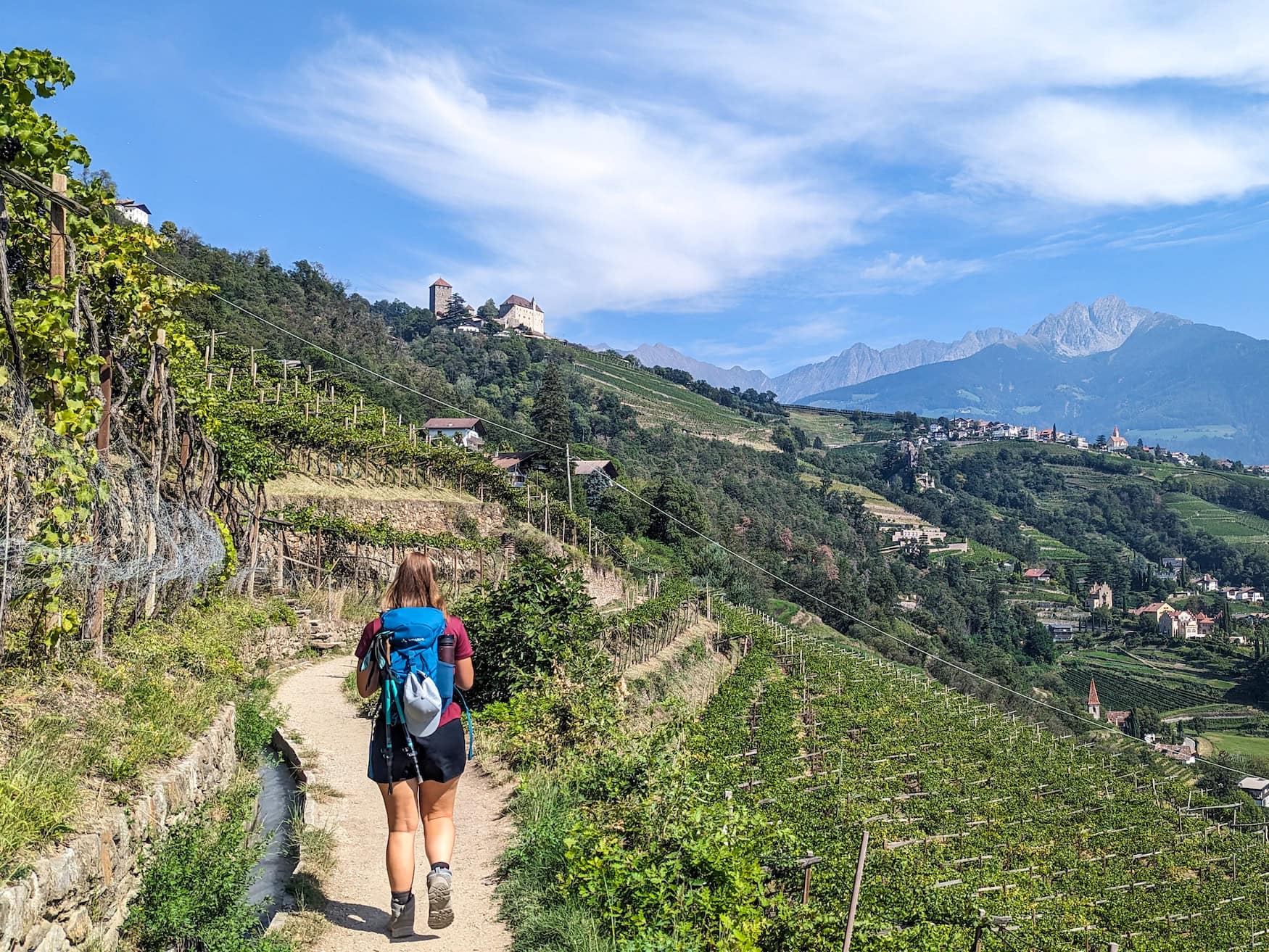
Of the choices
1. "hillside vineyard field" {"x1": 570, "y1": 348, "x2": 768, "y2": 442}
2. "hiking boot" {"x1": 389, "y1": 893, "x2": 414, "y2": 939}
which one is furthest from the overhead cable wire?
"hiking boot" {"x1": 389, "y1": 893, "x2": 414, "y2": 939}

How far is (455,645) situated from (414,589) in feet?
1.11

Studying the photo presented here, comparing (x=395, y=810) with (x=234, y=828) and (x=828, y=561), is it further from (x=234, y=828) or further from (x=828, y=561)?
(x=828, y=561)

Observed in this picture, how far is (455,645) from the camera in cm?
428

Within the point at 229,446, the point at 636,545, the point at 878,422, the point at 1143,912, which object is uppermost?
the point at 878,422

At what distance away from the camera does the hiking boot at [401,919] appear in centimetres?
424

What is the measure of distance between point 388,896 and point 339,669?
902 centimetres

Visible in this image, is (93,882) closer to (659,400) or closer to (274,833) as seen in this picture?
(274,833)

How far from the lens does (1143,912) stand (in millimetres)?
18359

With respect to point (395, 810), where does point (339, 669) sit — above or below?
below

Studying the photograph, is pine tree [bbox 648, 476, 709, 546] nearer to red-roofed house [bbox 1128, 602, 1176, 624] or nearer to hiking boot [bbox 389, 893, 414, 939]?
hiking boot [bbox 389, 893, 414, 939]

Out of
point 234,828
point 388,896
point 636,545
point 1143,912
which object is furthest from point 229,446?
point 636,545

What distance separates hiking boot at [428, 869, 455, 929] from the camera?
169 inches

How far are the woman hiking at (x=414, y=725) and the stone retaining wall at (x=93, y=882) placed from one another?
1.22m

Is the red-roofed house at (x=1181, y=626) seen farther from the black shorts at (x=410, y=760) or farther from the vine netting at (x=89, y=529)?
the black shorts at (x=410, y=760)
